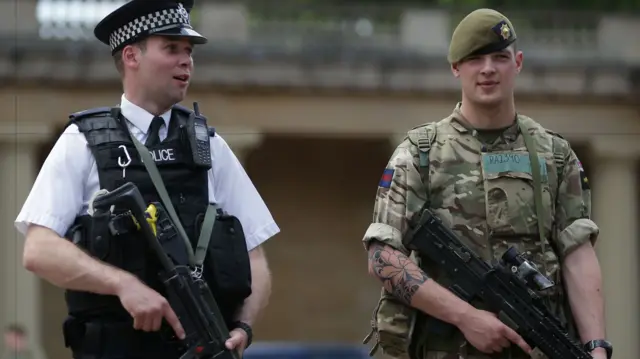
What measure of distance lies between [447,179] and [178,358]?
0.99 metres

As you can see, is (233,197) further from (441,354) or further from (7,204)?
(7,204)

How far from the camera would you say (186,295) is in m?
4.18

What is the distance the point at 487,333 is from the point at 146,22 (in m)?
1.36

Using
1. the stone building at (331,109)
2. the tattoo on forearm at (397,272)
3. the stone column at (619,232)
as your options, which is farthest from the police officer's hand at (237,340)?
the stone building at (331,109)

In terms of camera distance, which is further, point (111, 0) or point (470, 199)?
point (111, 0)

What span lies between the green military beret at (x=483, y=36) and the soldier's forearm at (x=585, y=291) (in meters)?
0.67

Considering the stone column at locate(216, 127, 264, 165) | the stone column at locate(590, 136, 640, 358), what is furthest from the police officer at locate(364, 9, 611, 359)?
the stone column at locate(216, 127, 264, 165)

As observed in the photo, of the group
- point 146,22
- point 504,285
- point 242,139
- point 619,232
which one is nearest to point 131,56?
point 146,22

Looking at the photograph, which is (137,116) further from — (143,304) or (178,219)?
(143,304)

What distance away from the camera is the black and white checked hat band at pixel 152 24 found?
14.5 ft

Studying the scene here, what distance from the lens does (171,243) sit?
425 centimetres

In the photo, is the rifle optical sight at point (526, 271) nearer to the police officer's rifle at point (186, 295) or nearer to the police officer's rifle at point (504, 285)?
the police officer's rifle at point (504, 285)

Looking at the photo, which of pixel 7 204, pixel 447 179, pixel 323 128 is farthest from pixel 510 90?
pixel 323 128

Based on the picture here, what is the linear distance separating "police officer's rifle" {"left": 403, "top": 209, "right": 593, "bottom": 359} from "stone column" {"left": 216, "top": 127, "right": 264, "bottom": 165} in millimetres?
12065
